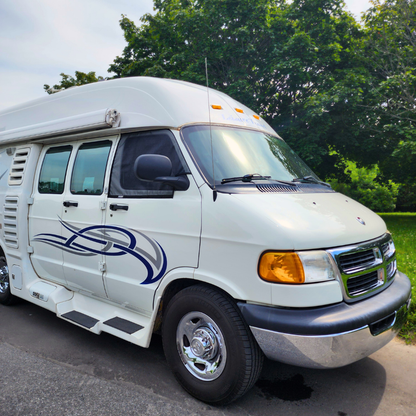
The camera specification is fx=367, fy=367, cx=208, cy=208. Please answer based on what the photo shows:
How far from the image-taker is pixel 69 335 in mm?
4293

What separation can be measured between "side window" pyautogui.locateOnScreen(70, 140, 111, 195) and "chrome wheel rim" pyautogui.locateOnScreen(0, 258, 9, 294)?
6.85ft

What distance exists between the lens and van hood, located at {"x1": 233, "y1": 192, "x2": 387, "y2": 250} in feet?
8.29

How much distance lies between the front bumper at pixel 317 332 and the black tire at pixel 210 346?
14 centimetres

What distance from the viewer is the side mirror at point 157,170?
9.67ft

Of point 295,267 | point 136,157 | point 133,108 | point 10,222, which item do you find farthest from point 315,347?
point 10,222

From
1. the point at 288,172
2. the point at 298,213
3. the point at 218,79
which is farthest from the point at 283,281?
the point at 218,79

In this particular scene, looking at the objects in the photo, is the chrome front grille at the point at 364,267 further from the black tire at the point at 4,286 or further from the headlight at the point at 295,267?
the black tire at the point at 4,286

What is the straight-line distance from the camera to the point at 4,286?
5.36 metres

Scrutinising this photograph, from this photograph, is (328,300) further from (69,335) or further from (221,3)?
(221,3)

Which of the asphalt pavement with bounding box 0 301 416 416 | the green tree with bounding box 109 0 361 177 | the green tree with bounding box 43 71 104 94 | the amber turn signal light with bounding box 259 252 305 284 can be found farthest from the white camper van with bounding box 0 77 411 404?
the green tree with bounding box 43 71 104 94

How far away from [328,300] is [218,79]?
13.2 metres

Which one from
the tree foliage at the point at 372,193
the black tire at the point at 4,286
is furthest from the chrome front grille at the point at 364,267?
the tree foliage at the point at 372,193

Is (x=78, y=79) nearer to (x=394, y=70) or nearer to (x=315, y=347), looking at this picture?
(x=394, y=70)

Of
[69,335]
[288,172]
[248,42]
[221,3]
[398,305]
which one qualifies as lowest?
[69,335]
